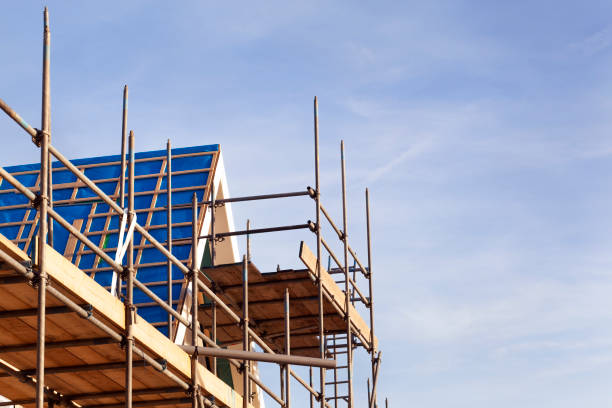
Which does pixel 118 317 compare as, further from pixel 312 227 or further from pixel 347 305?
pixel 347 305

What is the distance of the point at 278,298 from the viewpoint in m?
19.4

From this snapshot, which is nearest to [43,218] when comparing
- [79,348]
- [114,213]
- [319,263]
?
[79,348]

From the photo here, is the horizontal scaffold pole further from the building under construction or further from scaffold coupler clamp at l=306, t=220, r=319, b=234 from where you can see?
scaffold coupler clamp at l=306, t=220, r=319, b=234

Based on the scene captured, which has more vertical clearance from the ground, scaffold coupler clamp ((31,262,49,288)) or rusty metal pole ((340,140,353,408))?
rusty metal pole ((340,140,353,408))

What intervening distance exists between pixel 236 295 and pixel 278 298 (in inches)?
29.0

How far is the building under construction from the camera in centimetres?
1026

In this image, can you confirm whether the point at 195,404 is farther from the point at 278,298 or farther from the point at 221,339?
the point at 221,339

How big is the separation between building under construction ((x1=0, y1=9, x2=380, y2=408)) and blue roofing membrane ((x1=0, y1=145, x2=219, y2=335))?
3cm

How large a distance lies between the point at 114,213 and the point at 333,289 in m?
5.94

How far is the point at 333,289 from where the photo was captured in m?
19.1

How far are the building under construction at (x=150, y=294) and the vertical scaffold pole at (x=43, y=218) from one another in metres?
0.01

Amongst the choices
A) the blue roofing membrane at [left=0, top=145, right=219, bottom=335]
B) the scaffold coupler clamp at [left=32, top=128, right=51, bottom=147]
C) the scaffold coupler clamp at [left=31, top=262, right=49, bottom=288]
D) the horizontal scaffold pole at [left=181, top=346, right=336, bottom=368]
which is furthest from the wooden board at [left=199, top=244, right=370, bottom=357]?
the scaffold coupler clamp at [left=31, top=262, right=49, bottom=288]

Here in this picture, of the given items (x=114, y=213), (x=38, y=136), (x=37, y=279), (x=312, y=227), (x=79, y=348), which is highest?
(x=114, y=213)

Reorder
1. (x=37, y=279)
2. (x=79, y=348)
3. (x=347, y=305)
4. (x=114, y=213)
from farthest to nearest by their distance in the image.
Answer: (x=114, y=213)
(x=347, y=305)
(x=79, y=348)
(x=37, y=279)
